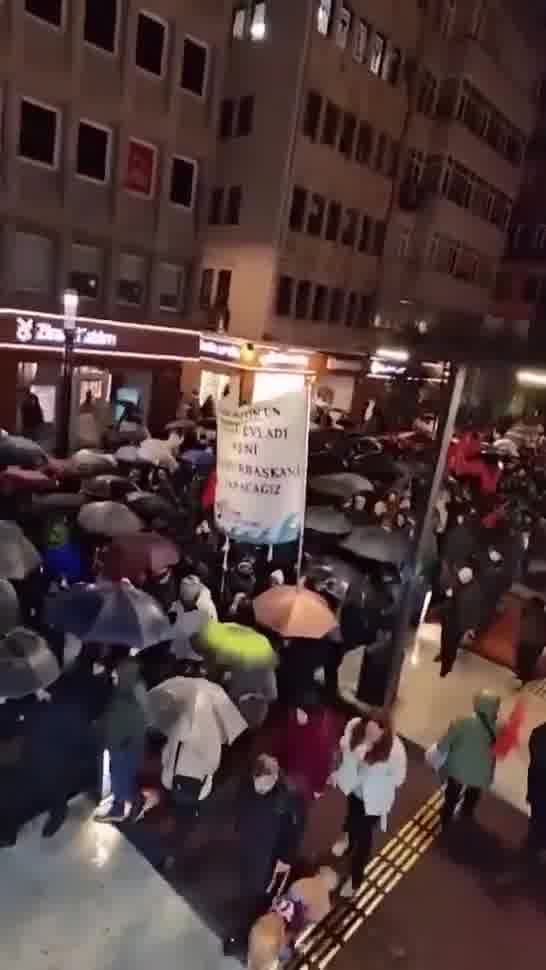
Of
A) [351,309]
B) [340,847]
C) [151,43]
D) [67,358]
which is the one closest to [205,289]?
[351,309]

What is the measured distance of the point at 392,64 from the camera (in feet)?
84.2

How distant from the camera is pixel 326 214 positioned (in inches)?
972

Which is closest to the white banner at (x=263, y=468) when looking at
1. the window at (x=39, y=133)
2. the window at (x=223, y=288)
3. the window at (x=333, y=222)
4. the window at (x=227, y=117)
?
the window at (x=39, y=133)

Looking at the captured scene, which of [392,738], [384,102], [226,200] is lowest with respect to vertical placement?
[392,738]

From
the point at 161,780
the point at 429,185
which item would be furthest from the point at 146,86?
the point at 161,780

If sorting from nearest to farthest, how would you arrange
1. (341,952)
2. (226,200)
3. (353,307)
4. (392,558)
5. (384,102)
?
(341,952)
(392,558)
(226,200)
(384,102)
(353,307)

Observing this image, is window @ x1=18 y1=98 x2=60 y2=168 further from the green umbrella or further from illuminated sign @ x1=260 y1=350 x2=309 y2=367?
the green umbrella

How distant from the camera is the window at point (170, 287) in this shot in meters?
23.1

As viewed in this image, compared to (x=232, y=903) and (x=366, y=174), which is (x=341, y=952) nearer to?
(x=232, y=903)

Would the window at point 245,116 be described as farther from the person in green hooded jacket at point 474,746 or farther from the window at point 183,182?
the person in green hooded jacket at point 474,746

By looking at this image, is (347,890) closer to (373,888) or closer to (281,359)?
(373,888)

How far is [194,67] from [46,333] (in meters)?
10.5

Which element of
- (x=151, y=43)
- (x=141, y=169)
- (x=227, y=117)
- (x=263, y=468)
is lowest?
(x=263, y=468)

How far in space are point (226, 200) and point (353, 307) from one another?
668cm
